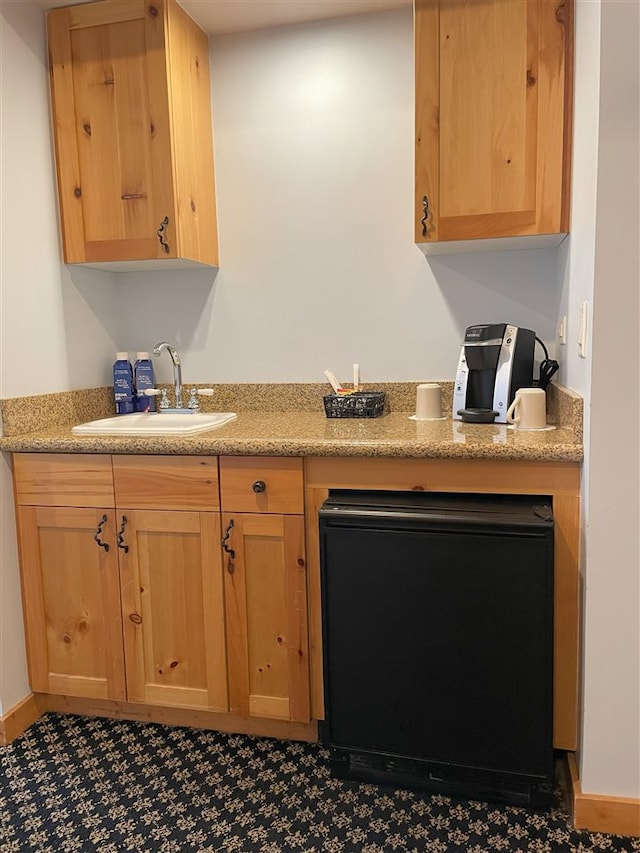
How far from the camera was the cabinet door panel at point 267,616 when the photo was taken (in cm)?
178

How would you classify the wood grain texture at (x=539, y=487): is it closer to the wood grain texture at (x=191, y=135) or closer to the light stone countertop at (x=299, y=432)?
the light stone countertop at (x=299, y=432)

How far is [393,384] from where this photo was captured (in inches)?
90.0

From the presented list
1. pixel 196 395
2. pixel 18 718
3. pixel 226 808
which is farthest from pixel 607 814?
pixel 196 395

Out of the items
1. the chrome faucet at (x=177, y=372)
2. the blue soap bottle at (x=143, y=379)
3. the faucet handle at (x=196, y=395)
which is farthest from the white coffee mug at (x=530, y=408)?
the blue soap bottle at (x=143, y=379)

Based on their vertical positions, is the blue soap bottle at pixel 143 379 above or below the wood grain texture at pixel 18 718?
above

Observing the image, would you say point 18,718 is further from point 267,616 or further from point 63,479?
point 267,616

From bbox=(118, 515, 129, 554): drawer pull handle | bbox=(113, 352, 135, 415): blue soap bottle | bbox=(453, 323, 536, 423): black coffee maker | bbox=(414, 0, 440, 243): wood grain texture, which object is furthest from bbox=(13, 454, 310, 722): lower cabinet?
bbox=(414, 0, 440, 243): wood grain texture

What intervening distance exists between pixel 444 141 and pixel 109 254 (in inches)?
45.0

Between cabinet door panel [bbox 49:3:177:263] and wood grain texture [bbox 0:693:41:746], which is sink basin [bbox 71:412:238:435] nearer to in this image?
cabinet door panel [bbox 49:3:177:263]

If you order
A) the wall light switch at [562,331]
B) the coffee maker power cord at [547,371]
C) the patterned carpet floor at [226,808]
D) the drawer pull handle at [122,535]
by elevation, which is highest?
the wall light switch at [562,331]

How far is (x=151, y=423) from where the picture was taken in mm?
2285

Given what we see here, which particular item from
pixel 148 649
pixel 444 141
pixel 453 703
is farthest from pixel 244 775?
pixel 444 141

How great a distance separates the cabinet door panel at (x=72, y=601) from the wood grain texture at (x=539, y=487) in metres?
0.71

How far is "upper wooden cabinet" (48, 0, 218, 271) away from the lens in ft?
6.69
